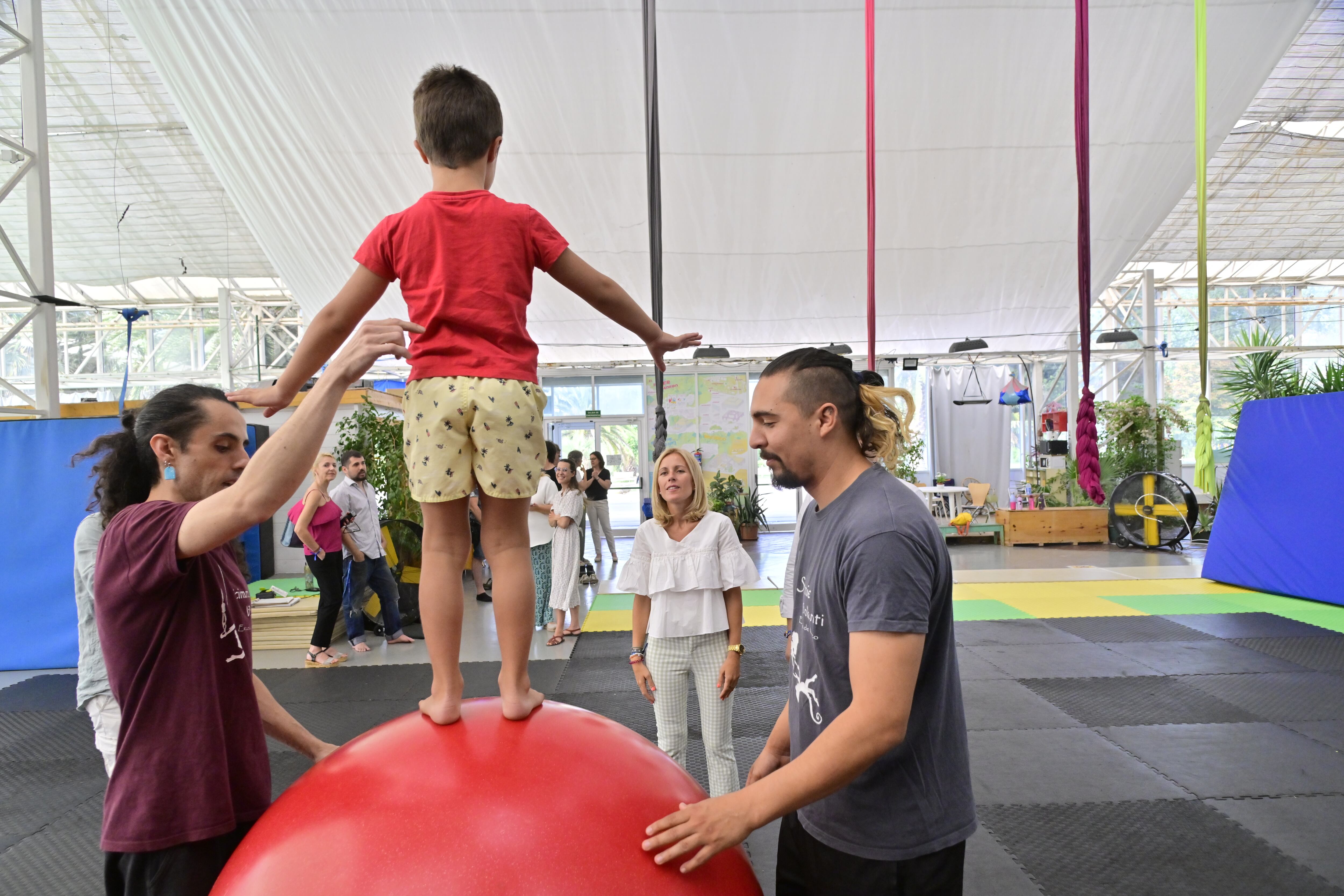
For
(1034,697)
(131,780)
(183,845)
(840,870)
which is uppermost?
(131,780)

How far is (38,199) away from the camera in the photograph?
691cm

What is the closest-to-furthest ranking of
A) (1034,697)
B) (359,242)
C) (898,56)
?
(1034,697), (898,56), (359,242)

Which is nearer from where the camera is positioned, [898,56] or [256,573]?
[898,56]

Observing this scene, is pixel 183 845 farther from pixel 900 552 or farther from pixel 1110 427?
pixel 1110 427

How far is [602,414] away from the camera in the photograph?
57.5 ft

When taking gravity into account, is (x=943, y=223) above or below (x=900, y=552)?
above

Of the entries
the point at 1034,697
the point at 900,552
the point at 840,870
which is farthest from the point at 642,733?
the point at 900,552

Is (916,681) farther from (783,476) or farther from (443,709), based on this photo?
(443,709)

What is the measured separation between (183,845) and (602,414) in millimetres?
16136

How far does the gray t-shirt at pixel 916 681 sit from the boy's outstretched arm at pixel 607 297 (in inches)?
24.0

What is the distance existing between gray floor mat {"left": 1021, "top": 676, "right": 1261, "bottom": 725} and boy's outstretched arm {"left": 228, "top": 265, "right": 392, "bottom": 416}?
4815 millimetres

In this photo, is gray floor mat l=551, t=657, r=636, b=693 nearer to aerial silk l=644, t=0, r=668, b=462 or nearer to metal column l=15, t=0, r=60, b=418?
aerial silk l=644, t=0, r=668, b=462

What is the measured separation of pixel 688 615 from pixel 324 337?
2147 mm

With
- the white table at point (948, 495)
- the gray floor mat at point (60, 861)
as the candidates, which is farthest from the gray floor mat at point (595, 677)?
the white table at point (948, 495)
